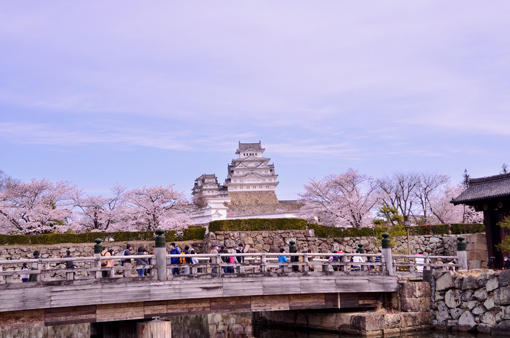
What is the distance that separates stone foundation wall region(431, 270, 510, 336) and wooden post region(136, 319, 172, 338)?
34.4 ft

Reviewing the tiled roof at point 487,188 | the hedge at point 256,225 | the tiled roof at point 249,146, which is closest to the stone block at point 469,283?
the tiled roof at point 487,188

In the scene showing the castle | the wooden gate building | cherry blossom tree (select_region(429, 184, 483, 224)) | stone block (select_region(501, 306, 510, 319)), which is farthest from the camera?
the castle

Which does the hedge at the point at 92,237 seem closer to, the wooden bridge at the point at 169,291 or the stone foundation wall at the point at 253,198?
the wooden bridge at the point at 169,291

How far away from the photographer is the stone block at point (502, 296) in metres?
18.9

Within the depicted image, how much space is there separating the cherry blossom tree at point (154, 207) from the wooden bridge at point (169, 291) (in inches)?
901

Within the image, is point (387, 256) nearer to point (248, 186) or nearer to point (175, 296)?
point (175, 296)

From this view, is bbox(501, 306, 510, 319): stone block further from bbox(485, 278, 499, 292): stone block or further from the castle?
the castle

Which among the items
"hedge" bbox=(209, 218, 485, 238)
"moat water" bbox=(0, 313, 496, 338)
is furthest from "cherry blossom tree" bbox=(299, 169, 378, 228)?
"moat water" bbox=(0, 313, 496, 338)

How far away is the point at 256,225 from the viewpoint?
1460 inches

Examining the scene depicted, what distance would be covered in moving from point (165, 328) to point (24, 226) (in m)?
26.9

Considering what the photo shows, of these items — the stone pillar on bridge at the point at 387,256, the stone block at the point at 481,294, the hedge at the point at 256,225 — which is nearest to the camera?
the stone block at the point at 481,294

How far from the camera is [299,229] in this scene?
124 ft

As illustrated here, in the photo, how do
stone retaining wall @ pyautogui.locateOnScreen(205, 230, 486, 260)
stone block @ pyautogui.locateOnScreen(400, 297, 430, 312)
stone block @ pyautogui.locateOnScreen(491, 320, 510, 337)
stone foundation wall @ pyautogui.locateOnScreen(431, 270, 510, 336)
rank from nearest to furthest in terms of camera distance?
stone block @ pyautogui.locateOnScreen(491, 320, 510, 337), stone foundation wall @ pyautogui.locateOnScreen(431, 270, 510, 336), stone block @ pyautogui.locateOnScreen(400, 297, 430, 312), stone retaining wall @ pyautogui.locateOnScreen(205, 230, 486, 260)

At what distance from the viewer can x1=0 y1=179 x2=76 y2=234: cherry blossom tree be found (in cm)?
3988
